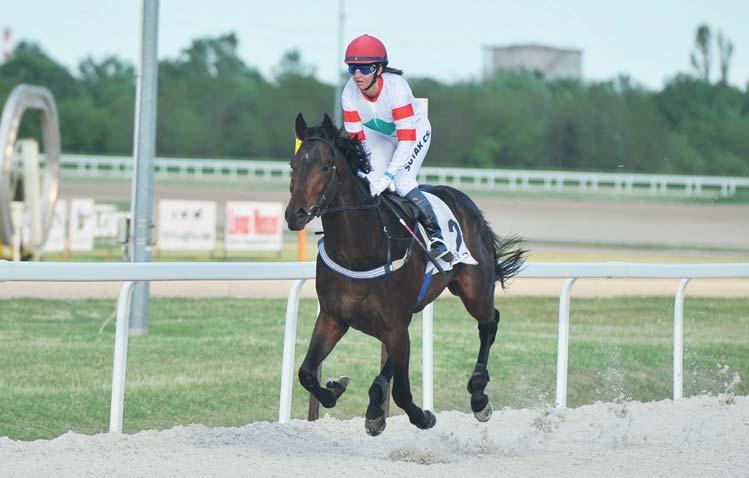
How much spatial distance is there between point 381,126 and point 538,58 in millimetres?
71382

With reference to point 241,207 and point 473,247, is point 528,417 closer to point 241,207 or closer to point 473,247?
point 473,247

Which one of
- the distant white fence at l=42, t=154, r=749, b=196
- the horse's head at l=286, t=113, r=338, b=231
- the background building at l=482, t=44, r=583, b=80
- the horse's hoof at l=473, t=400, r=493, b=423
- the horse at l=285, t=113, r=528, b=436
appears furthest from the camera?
the background building at l=482, t=44, r=583, b=80

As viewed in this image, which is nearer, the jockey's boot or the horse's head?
the horse's head

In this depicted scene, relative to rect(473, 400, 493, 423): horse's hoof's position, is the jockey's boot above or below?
above

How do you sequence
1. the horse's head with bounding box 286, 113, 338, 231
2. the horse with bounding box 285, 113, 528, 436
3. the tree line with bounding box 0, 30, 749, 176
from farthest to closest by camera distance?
the tree line with bounding box 0, 30, 749, 176
the horse with bounding box 285, 113, 528, 436
the horse's head with bounding box 286, 113, 338, 231

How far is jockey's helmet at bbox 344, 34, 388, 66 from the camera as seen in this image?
17.3 ft

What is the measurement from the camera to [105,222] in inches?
760

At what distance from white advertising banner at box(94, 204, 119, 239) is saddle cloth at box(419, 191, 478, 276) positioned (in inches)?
547

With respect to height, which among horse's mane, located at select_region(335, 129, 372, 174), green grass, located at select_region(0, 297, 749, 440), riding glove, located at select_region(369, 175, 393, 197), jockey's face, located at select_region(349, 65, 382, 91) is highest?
jockey's face, located at select_region(349, 65, 382, 91)

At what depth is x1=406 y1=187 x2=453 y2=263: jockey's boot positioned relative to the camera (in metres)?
5.56

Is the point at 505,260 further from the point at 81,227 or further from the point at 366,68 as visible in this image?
the point at 81,227

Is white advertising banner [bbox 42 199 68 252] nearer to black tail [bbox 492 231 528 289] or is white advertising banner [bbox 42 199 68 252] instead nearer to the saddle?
black tail [bbox 492 231 528 289]

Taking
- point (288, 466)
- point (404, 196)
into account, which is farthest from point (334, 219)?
point (288, 466)

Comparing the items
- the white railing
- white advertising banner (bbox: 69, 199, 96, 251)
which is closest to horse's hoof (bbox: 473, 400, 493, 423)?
the white railing
